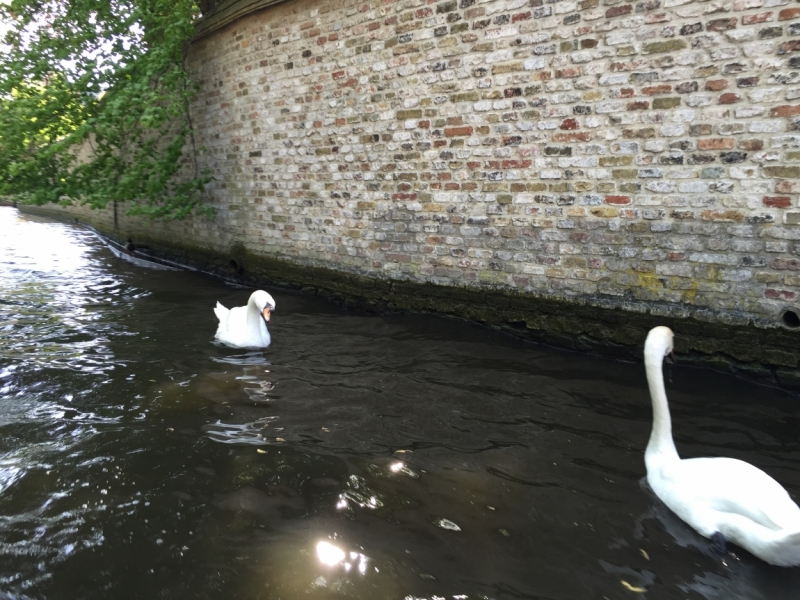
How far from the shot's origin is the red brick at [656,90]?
478 cm

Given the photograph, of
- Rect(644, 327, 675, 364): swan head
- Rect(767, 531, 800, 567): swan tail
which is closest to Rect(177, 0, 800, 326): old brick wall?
Rect(644, 327, 675, 364): swan head

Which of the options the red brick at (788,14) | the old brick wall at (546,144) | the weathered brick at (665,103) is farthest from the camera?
the weathered brick at (665,103)

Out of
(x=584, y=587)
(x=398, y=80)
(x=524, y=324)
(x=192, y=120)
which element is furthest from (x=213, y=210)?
(x=584, y=587)

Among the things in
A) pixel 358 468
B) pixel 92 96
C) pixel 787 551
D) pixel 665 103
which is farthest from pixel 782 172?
pixel 92 96

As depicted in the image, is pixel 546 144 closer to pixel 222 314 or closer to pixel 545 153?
pixel 545 153

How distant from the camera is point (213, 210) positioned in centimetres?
954

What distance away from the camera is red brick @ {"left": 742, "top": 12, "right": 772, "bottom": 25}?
4262 millimetres

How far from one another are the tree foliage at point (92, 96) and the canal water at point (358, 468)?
3.81 metres

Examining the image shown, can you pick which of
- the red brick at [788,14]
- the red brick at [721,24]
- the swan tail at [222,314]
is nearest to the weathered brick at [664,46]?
the red brick at [721,24]

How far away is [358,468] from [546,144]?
3.51 m

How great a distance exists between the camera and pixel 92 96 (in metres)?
9.19

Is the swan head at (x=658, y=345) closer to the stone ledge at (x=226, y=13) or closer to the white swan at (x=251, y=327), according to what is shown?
the white swan at (x=251, y=327)

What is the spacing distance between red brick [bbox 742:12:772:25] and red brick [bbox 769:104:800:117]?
631mm

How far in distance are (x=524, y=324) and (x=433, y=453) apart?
8.35 feet
